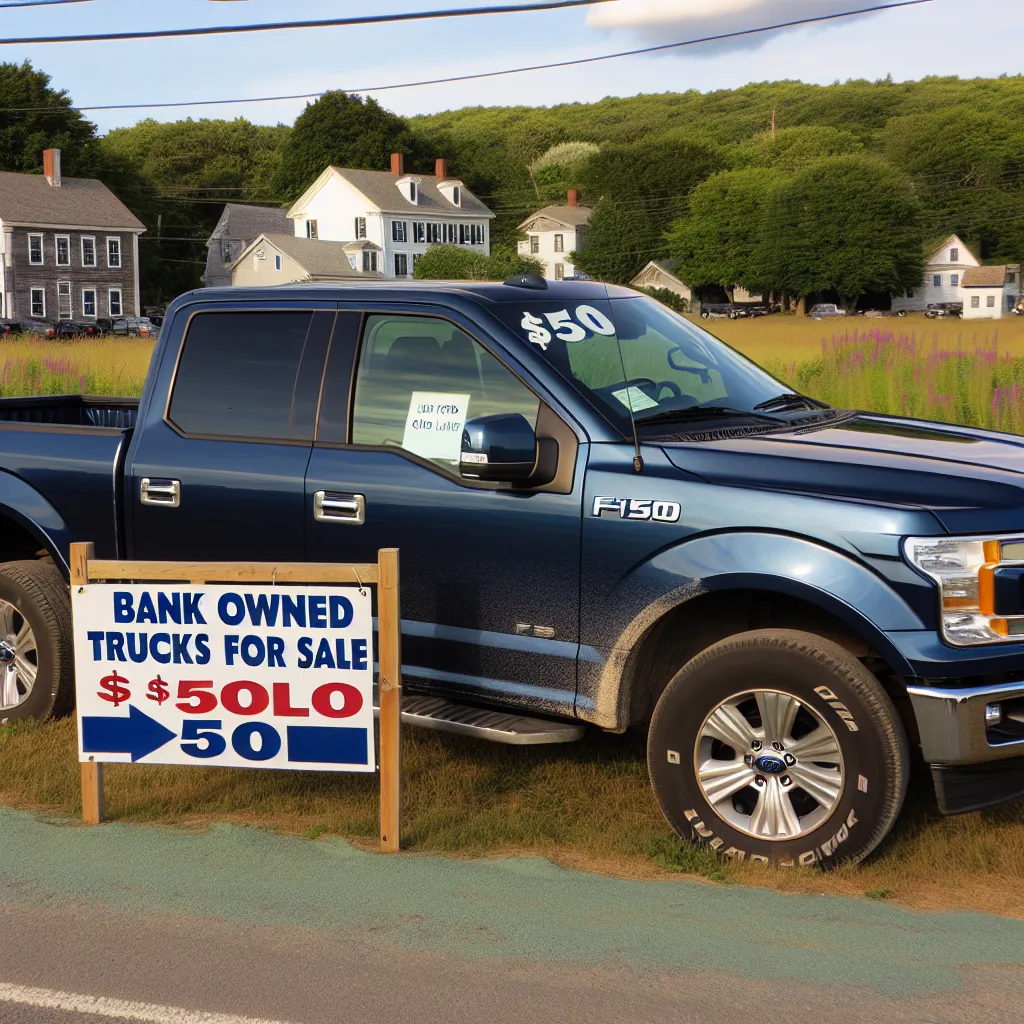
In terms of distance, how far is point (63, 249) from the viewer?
75.4 meters

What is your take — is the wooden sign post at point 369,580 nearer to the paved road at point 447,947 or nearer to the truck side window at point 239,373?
the paved road at point 447,947

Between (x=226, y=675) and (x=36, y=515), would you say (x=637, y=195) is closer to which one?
(x=36, y=515)

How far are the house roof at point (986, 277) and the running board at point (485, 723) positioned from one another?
109m

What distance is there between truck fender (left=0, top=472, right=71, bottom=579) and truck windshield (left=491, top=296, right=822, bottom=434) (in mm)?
2382

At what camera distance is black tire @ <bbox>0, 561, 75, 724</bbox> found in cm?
656

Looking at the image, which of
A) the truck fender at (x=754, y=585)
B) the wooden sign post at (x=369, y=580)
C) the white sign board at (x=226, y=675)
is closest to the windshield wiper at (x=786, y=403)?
the truck fender at (x=754, y=585)

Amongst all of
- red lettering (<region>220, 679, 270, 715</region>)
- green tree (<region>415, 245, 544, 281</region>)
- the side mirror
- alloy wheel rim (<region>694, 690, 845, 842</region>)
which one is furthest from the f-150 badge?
green tree (<region>415, 245, 544, 281</region>)

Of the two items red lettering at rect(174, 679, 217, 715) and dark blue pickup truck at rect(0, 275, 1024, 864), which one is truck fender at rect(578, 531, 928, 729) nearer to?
dark blue pickup truck at rect(0, 275, 1024, 864)

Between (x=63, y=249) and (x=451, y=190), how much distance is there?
3397cm

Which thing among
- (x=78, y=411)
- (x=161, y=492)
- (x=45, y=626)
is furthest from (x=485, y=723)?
(x=78, y=411)

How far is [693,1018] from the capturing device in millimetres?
3846

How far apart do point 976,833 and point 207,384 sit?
3664 mm

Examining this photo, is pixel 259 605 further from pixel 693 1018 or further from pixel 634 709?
pixel 693 1018

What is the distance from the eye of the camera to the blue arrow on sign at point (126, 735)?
17.8 ft
